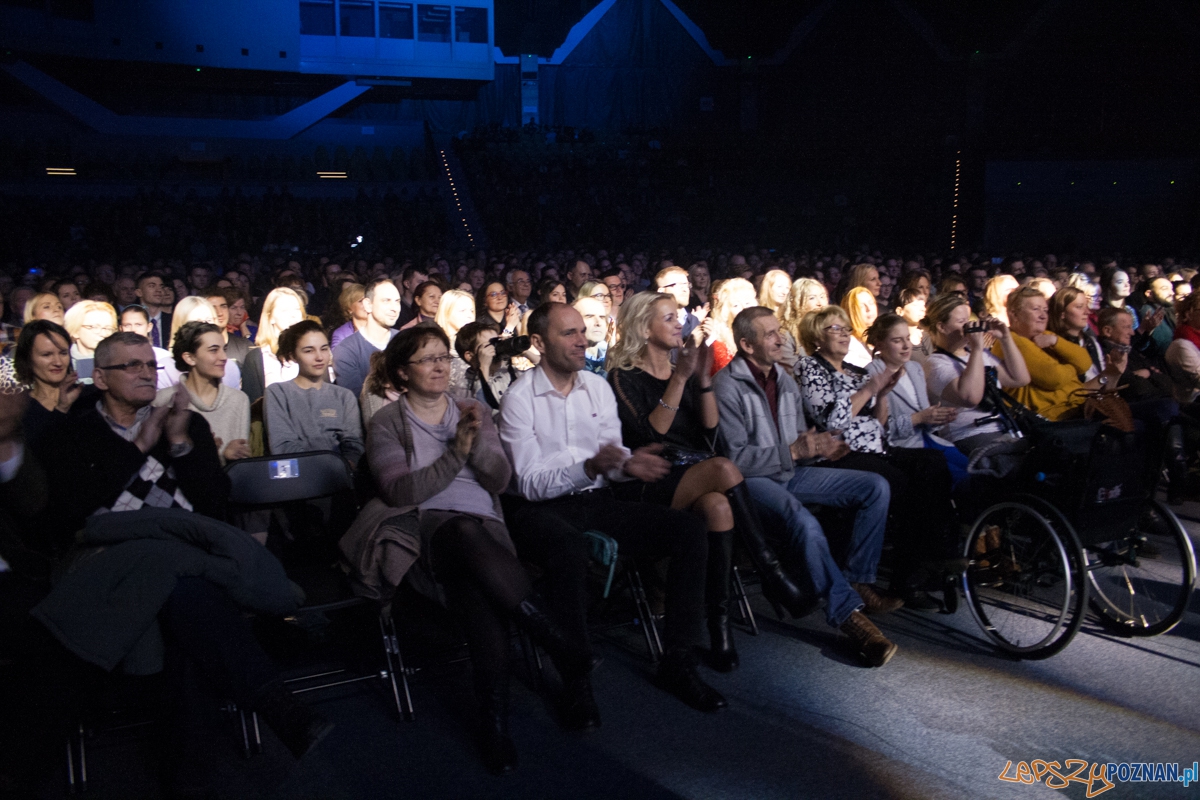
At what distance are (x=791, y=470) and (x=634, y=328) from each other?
841 mm

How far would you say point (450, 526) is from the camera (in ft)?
9.26

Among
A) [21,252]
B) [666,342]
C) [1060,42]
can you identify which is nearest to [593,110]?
[1060,42]

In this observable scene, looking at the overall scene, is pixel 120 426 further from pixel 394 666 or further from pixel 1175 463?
pixel 1175 463

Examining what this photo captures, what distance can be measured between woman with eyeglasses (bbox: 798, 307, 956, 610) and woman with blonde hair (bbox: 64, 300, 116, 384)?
11.9 ft

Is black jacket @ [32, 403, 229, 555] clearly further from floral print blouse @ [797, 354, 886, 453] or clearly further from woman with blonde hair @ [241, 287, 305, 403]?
floral print blouse @ [797, 354, 886, 453]

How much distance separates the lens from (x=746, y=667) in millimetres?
3188

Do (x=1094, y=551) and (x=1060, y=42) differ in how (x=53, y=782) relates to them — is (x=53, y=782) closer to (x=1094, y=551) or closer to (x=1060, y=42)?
(x=1094, y=551)

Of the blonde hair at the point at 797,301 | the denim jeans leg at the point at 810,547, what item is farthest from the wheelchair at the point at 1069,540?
the blonde hair at the point at 797,301

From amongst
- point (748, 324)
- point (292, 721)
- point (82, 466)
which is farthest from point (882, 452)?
point (82, 466)

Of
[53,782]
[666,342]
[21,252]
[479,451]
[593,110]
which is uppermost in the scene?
[593,110]

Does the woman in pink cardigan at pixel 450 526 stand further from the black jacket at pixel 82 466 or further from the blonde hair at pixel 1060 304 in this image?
the blonde hair at pixel 1060 304

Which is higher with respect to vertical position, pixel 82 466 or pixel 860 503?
pixel 82 466

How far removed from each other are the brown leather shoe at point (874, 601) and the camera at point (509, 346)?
167 cm

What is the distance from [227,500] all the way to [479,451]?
2.84ft
